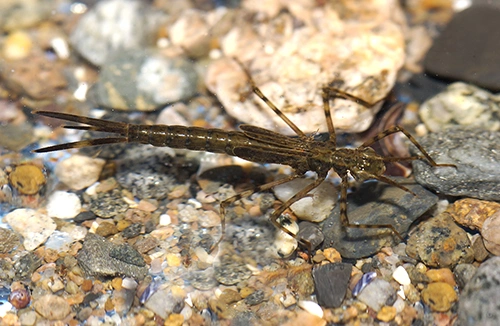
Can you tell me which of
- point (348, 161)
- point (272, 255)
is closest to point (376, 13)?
point (348, 161)

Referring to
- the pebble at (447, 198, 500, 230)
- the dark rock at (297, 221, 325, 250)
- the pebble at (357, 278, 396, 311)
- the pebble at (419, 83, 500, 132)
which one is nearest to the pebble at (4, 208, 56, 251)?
the dark rock at (297, 221, 325, 250)

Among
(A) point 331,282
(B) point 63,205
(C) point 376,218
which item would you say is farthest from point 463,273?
(B) point 63,205

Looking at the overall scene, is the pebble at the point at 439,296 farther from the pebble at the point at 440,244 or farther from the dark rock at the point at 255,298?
the dark rock at the point at 255,298

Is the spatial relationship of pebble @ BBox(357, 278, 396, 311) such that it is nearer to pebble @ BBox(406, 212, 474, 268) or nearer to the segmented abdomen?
pebble @ BBox(406, 212, 474, 268)

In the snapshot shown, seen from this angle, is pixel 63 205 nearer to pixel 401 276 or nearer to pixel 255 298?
pixel 255 298

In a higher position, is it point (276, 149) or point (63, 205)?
point (276, 149)

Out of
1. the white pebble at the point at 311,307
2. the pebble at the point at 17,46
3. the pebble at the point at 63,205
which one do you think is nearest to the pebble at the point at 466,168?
the white pebble at the point at 311,307
